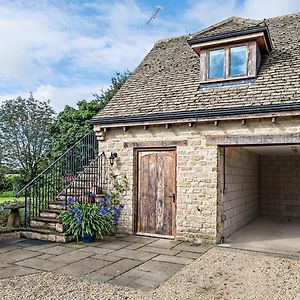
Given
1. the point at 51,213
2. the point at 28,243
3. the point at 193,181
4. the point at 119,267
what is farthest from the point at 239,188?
the point at 28,243

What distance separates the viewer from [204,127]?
7941mm

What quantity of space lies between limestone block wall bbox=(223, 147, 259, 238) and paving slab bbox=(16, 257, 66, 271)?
4.28 meters

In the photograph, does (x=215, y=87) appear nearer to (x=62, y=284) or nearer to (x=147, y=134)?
(x=147, y=134)

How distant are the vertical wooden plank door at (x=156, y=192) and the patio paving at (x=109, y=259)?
1.60 feet

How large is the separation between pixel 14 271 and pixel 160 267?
8.32 ft

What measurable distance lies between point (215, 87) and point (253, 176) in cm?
509

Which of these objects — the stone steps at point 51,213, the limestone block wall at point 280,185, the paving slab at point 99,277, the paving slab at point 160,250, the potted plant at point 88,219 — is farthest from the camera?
the limestone block wall at point 280,185

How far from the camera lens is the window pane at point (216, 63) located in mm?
8734

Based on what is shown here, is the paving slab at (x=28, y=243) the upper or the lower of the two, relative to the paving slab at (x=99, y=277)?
lower

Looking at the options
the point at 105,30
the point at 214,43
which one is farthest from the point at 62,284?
the point at 105,30

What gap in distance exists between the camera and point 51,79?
2078 cm

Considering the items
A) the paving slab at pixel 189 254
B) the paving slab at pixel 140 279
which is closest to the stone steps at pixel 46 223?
the paving slab at pixel 189 254

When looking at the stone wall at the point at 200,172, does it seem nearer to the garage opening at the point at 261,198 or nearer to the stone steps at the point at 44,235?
the garage opening at the point at 261,198

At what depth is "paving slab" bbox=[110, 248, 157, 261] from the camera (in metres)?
6.46
